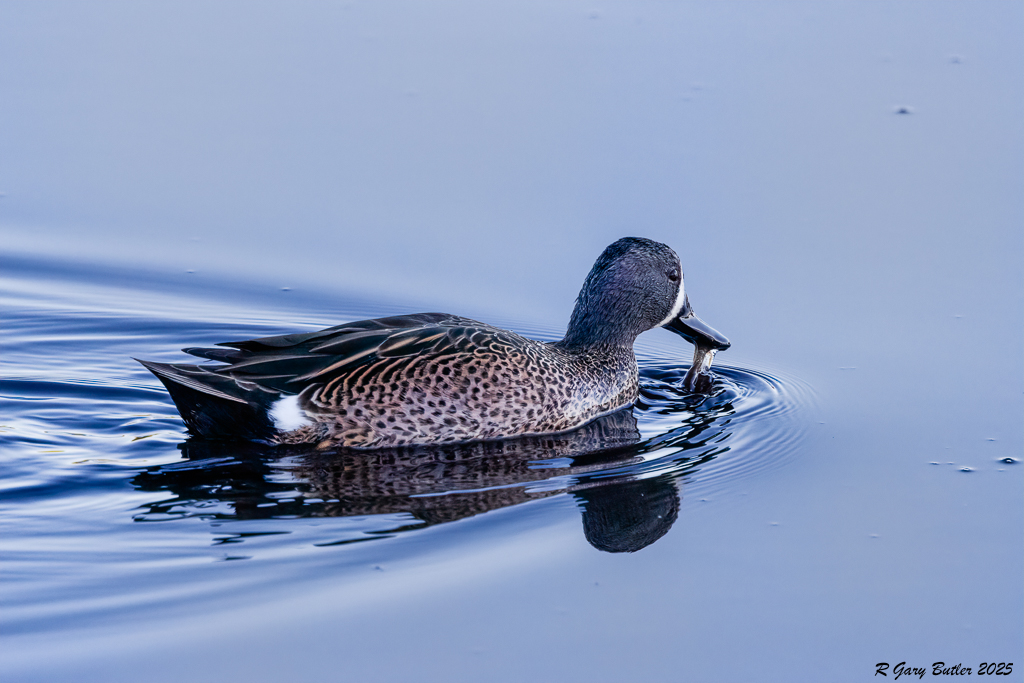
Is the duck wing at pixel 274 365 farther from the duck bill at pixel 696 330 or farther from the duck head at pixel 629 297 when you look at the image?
the duck bill at pixel 696 330

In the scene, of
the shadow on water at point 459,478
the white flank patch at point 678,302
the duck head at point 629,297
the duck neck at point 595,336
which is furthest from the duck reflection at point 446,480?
the white flank patch at point 678,302

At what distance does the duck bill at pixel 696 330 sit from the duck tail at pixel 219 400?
2787mm

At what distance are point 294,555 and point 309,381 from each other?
1556 millimetres

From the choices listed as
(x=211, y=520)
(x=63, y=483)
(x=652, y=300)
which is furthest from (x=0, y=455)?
(x=652, y=300)

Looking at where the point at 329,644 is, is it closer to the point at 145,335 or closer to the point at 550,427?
the point at 550,427

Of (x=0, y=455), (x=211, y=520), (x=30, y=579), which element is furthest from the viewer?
(x=0, y=455)

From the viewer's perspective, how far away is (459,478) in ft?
22.0

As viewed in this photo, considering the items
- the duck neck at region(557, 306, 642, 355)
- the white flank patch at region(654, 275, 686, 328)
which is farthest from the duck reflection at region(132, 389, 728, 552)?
the white flank patch at region(654, 275, 686, 328)

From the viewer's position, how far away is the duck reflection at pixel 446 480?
6.22 metres

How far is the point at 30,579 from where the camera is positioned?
17.9 ft

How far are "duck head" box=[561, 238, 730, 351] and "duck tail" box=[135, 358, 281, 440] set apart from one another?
2.11m

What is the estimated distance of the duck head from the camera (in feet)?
26.7

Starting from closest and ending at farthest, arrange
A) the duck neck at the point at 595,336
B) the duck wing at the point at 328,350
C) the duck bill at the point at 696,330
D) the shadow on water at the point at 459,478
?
the shadow on water at the point at 459,478 < the duck wing at the point at 328,350 < the duck neck at the point at 595,336 < the duck bill at the point at 696,330

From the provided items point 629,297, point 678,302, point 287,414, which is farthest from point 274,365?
point 678,302
